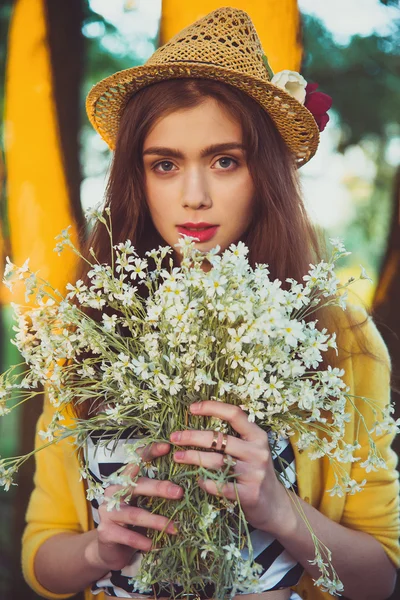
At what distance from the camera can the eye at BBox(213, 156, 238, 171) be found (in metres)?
1.54

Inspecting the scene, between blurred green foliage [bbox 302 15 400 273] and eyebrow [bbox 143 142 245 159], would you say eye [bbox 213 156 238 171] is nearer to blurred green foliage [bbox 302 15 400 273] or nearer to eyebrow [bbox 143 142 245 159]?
eyebrow [bbox 143 142 245 159]

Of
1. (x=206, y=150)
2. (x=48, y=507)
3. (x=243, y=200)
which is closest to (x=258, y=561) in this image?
(x=48, y=507)

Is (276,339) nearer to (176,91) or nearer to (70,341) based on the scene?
(70,341)

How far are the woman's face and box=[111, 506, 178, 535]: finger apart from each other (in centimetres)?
64

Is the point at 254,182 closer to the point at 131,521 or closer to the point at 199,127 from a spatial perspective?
the point at 199,127

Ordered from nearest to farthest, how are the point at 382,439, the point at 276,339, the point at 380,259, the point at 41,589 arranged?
the point at 276,339 < the point at 382,439 < the point at 41,589 < the point at 380,259

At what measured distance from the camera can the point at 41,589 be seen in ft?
5.85

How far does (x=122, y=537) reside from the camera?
125 cm

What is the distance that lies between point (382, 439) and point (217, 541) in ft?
2.31

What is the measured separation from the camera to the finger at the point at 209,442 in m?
1.12

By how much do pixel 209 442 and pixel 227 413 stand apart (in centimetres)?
6

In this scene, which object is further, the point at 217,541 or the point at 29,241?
the point at 29,241

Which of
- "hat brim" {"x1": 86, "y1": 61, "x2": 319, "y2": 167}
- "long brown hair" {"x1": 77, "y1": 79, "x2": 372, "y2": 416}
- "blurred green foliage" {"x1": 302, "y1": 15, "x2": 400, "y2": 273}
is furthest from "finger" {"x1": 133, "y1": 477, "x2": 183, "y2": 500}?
"blurred green foliage" {"x1": 302, "y1": 15, "x2": 400, "y2": 273}

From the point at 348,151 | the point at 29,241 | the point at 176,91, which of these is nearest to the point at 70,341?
the point at 176,91
